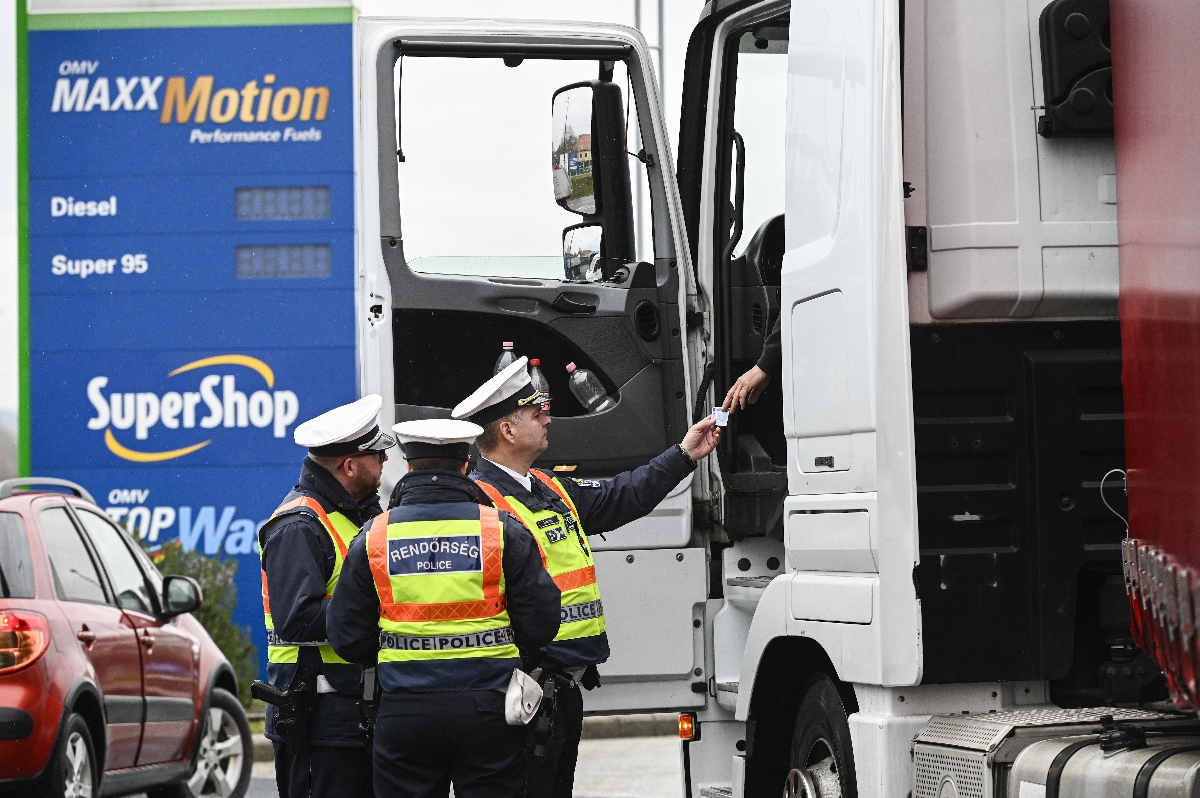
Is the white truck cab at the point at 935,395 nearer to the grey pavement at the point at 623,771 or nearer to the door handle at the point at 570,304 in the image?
the door handle at the point at 570,304

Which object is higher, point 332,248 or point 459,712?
point 332,248

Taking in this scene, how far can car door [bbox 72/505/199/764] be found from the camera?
8.55 metres

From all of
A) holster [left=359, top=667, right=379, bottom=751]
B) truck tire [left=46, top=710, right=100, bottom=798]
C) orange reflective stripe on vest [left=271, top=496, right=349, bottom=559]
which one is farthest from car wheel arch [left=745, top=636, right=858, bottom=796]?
truck tire [left=46, top=710, right=100, bottom=798]

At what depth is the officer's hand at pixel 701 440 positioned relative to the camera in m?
6.00

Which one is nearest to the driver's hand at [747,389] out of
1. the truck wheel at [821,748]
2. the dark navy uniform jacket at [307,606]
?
the truck wheel at [821,748]

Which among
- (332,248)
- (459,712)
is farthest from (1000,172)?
(332,248)

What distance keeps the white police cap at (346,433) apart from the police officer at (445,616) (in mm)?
759

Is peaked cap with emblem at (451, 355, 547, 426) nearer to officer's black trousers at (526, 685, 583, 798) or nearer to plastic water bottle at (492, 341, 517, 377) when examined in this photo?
plastic water bottle at (492, 341, 517, 377)

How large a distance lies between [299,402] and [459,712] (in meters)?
16.0

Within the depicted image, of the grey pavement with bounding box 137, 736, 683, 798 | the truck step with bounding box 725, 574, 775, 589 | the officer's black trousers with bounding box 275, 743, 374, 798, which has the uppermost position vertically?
the truck step with bounding box 725, 574, 775, 589

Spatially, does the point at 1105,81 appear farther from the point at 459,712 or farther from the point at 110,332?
the point at 110,332

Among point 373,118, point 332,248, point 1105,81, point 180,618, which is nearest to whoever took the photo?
point 1105,81

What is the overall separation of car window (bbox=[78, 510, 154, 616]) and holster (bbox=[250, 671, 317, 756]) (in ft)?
10.5

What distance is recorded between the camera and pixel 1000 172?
4.69 m
